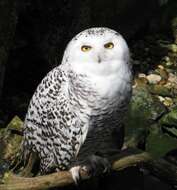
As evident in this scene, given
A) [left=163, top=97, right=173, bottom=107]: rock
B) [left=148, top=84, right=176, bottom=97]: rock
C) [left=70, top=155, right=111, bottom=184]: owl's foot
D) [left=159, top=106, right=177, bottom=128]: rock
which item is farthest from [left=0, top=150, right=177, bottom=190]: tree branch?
[left=148, top=84, right=176, bottom=97]: rock

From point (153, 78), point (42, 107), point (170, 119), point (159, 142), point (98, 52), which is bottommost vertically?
point (159, 142)

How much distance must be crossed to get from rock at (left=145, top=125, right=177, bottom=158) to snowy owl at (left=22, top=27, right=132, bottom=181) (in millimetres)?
937

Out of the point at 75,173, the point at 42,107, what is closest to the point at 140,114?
the point at 75,173

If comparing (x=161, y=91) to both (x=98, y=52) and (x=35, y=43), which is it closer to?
(x=35, y=43)

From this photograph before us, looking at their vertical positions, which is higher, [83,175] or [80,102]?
[80,102]

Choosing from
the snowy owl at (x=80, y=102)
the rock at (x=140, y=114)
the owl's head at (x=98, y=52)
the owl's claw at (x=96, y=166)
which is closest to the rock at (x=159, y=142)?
the rock at (x=140, y=114)

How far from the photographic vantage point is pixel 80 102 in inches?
153

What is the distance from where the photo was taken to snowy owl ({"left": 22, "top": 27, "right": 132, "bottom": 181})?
375 cm

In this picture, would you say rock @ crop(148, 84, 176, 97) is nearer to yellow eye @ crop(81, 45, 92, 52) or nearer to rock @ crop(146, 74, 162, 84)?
rock @ crop(146, 74, 162, 84)

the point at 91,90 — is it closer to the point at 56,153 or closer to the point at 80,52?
the point at 80,52

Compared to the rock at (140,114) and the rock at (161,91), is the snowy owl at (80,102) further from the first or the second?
the rock at (161,91)

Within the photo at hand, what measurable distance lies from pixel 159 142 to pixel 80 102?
1579 mm

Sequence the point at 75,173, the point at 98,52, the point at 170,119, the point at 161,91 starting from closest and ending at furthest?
the point at 98,52, the point at 75,173, the point at 170,119, the point at 161,91

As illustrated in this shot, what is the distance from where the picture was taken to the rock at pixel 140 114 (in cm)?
533
